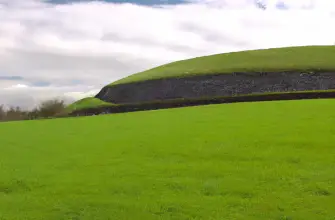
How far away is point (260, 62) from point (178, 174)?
52840 millimetres

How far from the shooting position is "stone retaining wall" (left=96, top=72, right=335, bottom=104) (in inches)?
2111

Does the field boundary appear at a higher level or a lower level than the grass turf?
lower

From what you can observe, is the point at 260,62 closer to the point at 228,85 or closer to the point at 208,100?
the point at 228,85

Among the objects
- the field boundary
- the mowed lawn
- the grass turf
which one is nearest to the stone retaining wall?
the grass turf

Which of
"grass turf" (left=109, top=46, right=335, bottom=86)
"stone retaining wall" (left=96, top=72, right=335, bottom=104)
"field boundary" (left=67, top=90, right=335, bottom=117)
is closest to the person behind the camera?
"field boundary" (left=67, top=90, right=335, bottom=117)

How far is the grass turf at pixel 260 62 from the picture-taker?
189 feet

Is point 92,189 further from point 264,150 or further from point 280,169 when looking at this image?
point 264,150

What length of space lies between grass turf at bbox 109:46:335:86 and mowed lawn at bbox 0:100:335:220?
125 feet

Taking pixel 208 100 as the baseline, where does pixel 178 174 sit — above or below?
below

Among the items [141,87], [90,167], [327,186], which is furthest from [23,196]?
[141,87]

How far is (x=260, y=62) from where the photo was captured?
62656mm

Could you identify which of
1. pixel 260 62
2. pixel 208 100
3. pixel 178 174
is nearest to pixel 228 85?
pixel 260 62

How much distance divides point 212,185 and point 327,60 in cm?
5552

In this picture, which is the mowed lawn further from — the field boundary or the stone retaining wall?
the stone retaining wall
